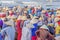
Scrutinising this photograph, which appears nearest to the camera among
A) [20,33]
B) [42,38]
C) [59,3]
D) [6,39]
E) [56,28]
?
[42,38]

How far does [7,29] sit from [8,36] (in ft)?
0.61

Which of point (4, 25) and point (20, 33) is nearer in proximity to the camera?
point (4, 25)

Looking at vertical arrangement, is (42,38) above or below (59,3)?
above

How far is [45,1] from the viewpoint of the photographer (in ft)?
59.9

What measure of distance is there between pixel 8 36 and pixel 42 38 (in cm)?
184

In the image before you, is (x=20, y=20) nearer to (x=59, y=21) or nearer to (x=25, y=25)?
(x=25, y=25)

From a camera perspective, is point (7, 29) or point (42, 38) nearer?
point (42, 38)

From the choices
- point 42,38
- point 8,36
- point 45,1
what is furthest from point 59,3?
point 42,38

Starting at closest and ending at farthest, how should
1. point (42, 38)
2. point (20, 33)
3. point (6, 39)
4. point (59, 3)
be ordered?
point (42, 38) < point (6, 39) < point (20, 33) < point (59, 3)

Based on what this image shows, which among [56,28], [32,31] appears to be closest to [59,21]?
[56,28]

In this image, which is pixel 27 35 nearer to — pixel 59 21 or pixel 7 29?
pixel 7 29

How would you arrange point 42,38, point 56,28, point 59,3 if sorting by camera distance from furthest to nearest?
point 59,3
point 56,28
point 42,38

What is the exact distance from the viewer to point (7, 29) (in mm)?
6125

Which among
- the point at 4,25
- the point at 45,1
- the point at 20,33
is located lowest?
the point at 45,1
